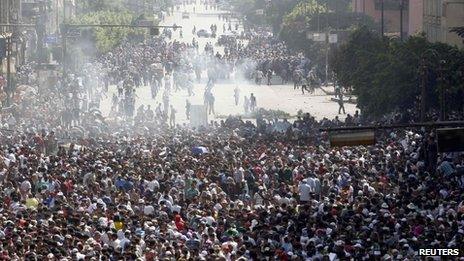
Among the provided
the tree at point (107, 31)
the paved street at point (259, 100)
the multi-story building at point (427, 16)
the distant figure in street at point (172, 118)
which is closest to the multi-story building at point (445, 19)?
the multi-story building at point (427, 16)

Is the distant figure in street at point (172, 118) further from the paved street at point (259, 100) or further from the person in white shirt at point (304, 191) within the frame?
the person in white shirt at point (304, 191)

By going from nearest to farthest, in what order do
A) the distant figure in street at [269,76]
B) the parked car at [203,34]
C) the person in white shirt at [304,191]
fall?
the person in white shirt at [304,191] → the distant figure in street at [269,76] → the parked car at [203,34]

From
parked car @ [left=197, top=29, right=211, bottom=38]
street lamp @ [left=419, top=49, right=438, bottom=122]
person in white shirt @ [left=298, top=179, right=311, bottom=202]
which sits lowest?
person in white shirt @ [left=298, top=179, right=311, bottom=202]

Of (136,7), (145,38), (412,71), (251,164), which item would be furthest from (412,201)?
(136,7)

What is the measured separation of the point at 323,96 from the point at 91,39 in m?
25.6

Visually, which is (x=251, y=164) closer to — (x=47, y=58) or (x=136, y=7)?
(x=47, y=58)

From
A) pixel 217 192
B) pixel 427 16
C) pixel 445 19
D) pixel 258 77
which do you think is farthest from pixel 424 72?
pixel 258 77

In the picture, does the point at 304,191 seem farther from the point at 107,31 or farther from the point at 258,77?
the point at 107,31

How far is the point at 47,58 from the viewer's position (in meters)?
97.3

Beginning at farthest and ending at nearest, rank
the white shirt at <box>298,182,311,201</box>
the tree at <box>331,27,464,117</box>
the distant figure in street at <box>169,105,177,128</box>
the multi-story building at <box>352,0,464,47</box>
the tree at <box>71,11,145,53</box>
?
the tree at <box>71,11,145,53</box>, the multi-story building at <box>352,0,464,47</box>, the distant figure in street at <box>169,105,177,128</box>, the tree at <box>331,27,464,117</box>, the white shirt at <box>298,182,311,201</box>

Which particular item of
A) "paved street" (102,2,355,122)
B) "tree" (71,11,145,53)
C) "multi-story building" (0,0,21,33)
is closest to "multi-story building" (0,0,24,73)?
"multi-story building" (0,0,21,33)

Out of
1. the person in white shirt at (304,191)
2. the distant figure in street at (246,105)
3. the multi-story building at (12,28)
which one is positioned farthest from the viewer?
the multi-story building at (12,28)

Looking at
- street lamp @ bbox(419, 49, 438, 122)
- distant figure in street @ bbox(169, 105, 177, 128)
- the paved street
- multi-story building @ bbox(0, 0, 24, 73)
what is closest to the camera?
street lamp @ bbox(419, 49, 438, 122)

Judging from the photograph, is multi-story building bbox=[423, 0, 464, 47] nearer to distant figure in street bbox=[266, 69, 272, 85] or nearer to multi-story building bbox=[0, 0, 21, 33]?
distant figure in street bbox=[266, 69, 272, 85]
